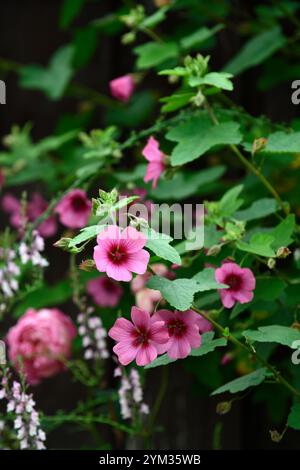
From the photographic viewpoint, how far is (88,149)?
1876mm

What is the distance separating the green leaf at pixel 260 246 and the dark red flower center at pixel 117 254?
21 centimetres

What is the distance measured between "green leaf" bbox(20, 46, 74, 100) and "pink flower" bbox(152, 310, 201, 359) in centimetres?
102

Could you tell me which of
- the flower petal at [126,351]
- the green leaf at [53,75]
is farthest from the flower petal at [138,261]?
the green leaf at [53,75]

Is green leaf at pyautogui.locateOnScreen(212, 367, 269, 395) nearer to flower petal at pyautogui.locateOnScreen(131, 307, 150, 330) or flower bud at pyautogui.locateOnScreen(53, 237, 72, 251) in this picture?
flower petal at pyautogui.locateOnScreen(131, 307, 150, 330)

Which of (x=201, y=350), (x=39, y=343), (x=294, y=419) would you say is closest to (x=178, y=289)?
(x=201, y=350)

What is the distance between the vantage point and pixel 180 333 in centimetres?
103

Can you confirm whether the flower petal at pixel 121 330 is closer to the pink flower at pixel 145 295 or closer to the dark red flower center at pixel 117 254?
the dark red flower center at pixel 117 254

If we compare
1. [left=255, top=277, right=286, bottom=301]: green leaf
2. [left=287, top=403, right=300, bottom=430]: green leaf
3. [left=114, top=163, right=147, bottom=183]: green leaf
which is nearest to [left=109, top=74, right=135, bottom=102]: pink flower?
[left=114, top=163, right=147, bottom=183]: green leaf

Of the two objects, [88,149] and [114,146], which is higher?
[88,149]

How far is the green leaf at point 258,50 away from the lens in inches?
63.4

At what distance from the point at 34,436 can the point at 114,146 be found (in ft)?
1.65

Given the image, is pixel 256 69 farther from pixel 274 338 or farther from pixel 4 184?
pixel 274 338

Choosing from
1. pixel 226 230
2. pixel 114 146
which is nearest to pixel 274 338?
pixel 226 230

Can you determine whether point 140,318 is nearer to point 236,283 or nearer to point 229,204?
Result: point 236,283
